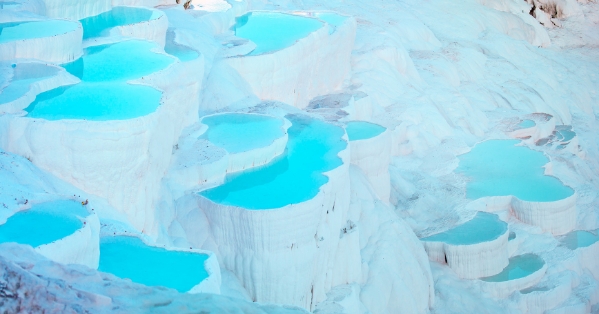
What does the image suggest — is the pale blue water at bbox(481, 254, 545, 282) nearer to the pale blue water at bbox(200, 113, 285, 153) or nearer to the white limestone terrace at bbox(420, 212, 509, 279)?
the white limestone terrace at bbox(420, 212, 509, 279)

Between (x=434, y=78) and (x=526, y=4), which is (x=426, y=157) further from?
(x=526, y=4)

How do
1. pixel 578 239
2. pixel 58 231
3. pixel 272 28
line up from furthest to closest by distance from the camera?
pixel 272 28
pixel 578 239
pixel 58 231

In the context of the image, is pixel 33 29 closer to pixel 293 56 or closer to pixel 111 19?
pixel 111 19

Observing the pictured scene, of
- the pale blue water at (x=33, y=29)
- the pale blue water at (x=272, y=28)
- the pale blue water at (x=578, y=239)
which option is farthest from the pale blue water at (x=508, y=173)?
the pale blue water at (x=33, y=29)

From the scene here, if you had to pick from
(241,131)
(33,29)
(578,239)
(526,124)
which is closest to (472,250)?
(578,239)

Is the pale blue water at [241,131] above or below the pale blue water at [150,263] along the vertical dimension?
below

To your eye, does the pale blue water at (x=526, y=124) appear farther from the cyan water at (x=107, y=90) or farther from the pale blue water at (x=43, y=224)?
the pale blue water at (x=43, y=224)

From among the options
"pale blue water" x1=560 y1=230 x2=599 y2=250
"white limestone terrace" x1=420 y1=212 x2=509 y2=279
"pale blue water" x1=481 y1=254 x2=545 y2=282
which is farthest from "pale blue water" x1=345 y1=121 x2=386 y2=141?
"pale blue water" x1=560 y1=230 x2=599 y2=250
